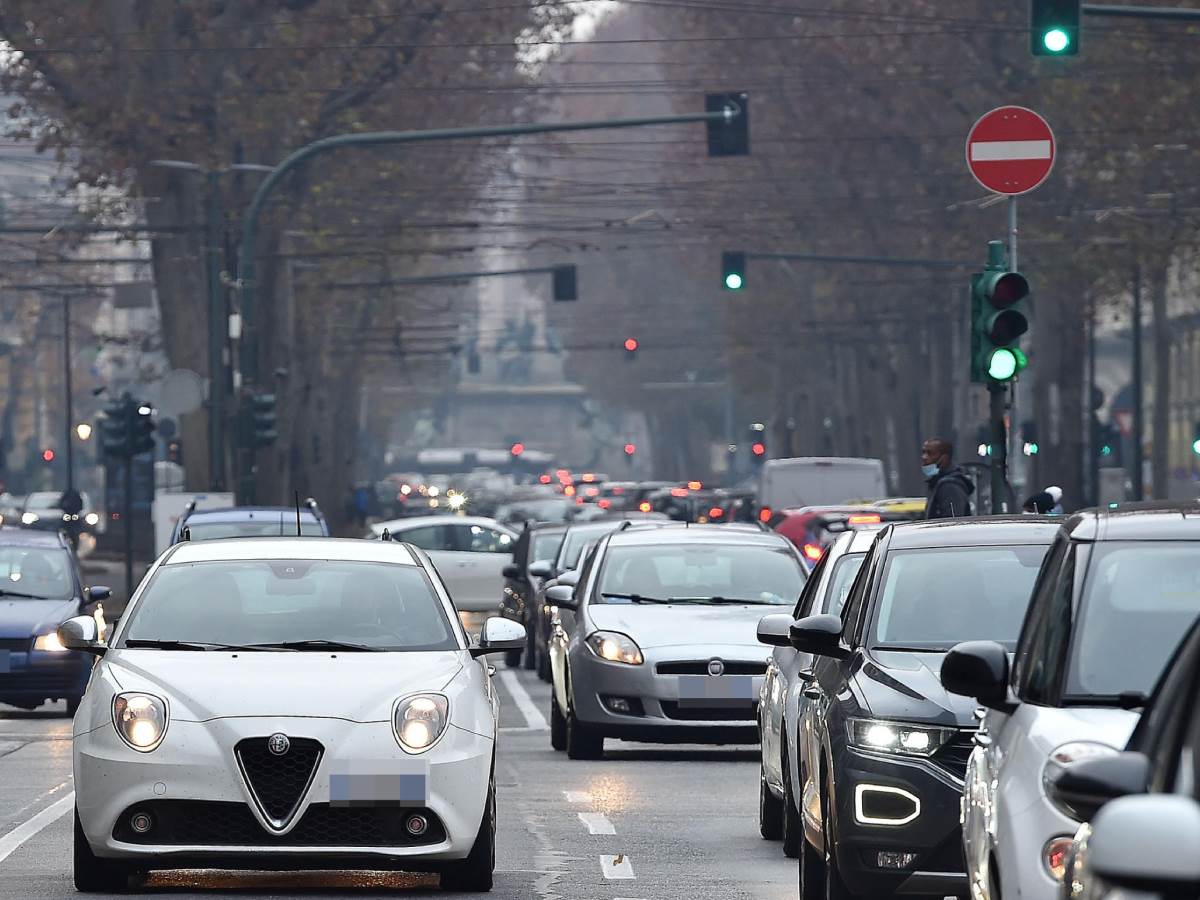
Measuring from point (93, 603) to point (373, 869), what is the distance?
12.8 m

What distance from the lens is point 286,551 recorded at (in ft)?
38.4

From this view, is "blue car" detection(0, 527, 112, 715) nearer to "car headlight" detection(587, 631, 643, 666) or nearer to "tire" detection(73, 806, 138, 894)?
"car headlight" detection(587, 631, 643, 666)

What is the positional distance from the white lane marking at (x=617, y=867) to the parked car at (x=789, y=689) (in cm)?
68

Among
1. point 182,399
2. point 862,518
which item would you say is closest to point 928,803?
point 862,518

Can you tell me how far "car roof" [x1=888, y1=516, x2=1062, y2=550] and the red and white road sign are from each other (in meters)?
8.05

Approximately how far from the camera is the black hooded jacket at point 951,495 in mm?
18906

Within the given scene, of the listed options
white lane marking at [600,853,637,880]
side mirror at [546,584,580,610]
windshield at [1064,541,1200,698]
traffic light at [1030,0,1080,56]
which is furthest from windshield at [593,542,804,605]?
windshield at [1064,541,1200,698]

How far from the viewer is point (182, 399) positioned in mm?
38562

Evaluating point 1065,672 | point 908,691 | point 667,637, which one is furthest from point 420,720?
point 667,637

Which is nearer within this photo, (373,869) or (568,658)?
(373,869)

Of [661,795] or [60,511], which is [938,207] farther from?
[661,795]

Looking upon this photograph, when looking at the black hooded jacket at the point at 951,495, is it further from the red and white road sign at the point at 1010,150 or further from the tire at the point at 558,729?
the tire at the point at 558,729

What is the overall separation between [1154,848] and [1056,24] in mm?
18668

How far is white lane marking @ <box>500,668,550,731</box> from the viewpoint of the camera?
21203 millimetres
